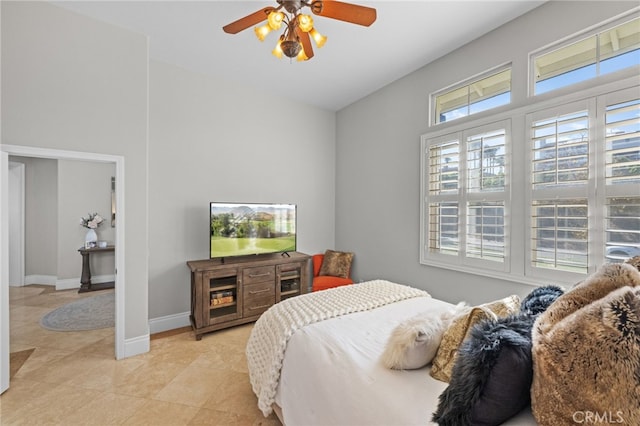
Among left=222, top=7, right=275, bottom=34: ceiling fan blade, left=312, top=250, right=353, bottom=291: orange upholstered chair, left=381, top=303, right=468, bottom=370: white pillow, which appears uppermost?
left=222, top=7, right=275, bottom=34: ceiling fan blade

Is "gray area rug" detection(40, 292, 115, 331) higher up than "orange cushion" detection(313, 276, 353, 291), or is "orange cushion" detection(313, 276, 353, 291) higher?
"orange cushion" detection(313, 276, 353, 291)

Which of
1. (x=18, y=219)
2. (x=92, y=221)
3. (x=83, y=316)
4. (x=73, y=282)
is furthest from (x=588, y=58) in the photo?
(x=18, y=219)

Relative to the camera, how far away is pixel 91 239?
431 centimetres

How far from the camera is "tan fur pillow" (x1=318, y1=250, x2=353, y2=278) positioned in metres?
3.92

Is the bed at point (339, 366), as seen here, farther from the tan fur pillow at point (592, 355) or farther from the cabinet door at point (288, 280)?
the cabinet door at point (288, 280)

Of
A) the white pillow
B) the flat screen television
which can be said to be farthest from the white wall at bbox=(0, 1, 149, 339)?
the white pillow

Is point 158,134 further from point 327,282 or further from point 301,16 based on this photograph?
point 327,282

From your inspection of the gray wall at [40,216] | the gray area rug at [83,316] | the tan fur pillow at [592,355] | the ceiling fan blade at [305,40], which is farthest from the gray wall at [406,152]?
the gray wall at [40,216]

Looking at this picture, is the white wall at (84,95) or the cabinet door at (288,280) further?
the cabinet door at (288,280)

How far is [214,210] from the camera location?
3098 millimetres

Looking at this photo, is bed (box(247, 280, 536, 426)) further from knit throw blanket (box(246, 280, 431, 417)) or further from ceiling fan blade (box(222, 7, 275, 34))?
ceiling fan blade (box(222, 7, 275, 34))

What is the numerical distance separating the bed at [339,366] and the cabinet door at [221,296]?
4.01ft

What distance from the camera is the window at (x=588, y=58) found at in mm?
1811

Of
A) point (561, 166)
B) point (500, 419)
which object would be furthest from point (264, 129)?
point (500, 419)
